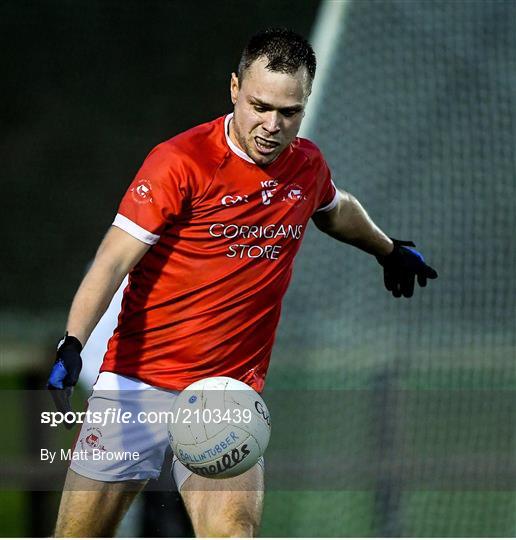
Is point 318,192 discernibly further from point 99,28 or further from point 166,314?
point 99,28

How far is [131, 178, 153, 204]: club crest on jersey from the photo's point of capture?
3.23 m

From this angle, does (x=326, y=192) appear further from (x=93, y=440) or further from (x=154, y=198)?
(x=93, y=440)

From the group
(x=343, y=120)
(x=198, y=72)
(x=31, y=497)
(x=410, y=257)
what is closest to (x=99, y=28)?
(x=198, y=72)

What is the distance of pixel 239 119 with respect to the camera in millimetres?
3346

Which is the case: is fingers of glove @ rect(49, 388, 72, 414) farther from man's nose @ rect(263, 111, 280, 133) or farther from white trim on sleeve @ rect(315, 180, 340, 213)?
white trim on sleeve @ rect(315, 180, 340, 213)

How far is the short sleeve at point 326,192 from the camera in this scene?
3656mm

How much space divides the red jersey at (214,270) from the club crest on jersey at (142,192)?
0.22 feet

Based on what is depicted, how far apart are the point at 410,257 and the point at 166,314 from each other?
40.7 inches

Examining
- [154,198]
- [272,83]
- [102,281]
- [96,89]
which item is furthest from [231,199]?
[96,89]

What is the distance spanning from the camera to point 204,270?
3412 mm

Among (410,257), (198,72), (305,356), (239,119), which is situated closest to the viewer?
(239,119)

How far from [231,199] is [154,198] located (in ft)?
0.83

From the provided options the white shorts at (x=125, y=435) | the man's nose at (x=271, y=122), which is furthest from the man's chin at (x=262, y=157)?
the white shorts at (x=125, y=435)

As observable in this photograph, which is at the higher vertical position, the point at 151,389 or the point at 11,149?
the point at 11,149
